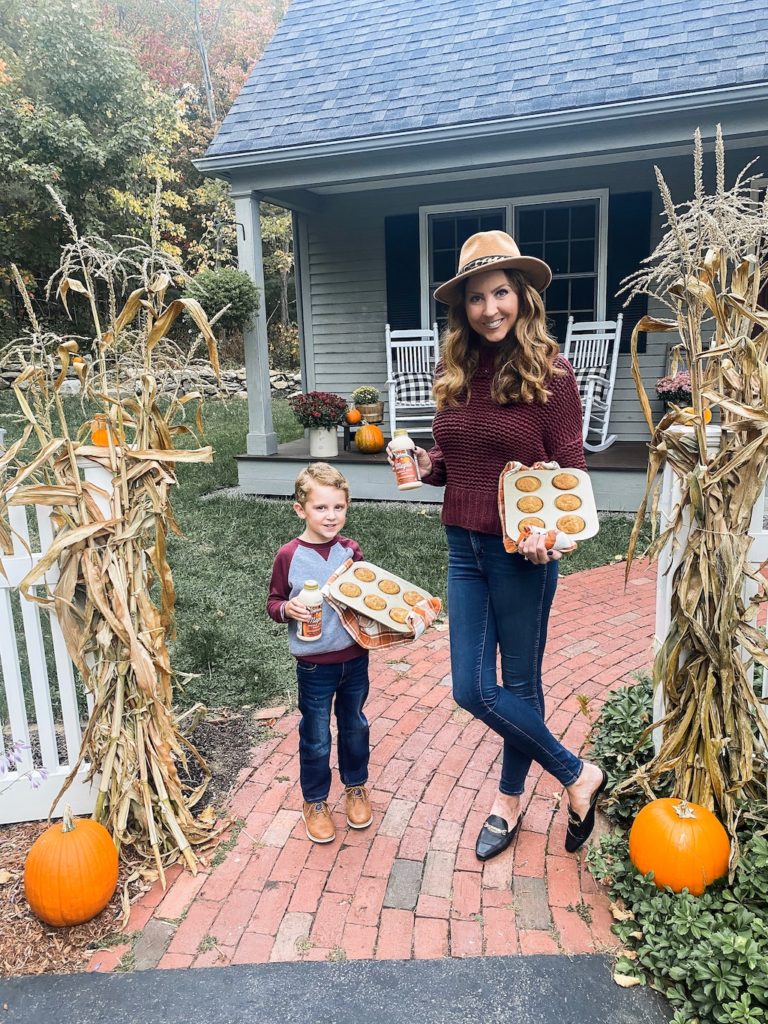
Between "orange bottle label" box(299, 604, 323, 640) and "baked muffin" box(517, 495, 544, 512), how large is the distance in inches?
25.7

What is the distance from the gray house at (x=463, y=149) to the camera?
20.0ft

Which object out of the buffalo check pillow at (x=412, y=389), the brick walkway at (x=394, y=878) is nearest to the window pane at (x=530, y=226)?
the buffalo check pillow at (x=412, y=389)

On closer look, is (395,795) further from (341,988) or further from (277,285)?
(277,285)

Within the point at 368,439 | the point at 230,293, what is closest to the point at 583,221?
the point at 368,439

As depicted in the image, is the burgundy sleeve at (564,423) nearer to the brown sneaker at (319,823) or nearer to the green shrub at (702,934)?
the green shrub at (702,934)

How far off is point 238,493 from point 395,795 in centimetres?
519

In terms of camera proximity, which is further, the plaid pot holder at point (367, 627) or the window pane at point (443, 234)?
the window pane at point (443, 234)

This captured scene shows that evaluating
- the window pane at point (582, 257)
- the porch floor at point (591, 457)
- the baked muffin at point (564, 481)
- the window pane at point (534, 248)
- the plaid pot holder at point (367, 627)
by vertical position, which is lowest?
the porch floor at point (591, 457)

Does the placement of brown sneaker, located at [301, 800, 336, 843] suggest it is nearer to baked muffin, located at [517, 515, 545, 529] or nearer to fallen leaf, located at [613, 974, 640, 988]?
fallen leaf, located at [613, 974, 640, 988]

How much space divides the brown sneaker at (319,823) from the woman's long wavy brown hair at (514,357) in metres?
1.39

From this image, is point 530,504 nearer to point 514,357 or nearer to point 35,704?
point 514,357

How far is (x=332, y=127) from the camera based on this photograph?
6.95m

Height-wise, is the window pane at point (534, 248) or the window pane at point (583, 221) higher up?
the window pane at point (583, 221)

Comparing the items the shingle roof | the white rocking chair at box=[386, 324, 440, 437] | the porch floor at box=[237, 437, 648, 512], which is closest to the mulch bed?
the porch floor at box=[237, 437, 648, 512]
